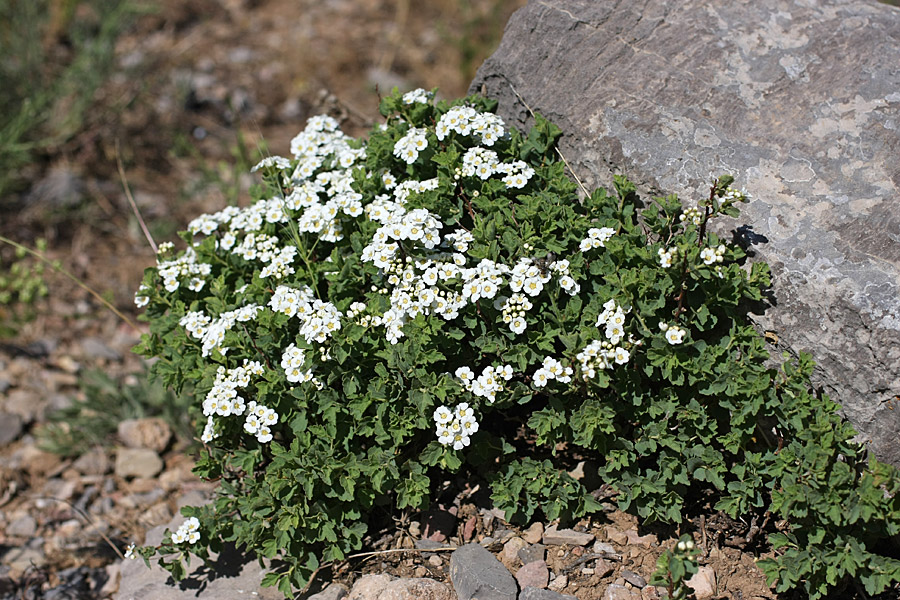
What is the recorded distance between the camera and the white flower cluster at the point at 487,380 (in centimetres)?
297

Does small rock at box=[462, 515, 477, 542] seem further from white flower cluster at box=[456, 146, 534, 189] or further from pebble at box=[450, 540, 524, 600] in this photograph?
white flower cluster at box=[456, 146, 534, 189]

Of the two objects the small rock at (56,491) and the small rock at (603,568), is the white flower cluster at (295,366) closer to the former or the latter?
the small rock at (603,568)

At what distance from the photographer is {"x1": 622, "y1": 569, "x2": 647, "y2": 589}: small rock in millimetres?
3043

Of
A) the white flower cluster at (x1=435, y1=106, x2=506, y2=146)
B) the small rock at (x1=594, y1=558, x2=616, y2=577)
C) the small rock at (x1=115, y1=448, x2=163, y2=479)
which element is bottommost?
the small rock at (x1=594, y1=558, x2=616, y2=577)

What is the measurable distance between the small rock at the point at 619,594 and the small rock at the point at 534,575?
0.22m

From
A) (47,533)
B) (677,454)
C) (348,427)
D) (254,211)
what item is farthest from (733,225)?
(47,533)

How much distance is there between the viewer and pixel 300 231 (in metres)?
3.54

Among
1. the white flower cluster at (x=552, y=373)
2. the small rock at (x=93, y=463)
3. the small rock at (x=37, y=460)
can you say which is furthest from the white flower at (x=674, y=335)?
the small rock at (x=37, y=460)

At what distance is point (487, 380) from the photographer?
2.99 m

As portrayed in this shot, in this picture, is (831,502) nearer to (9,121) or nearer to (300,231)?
(300,231)

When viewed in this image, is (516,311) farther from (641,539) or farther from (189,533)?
(189,533)

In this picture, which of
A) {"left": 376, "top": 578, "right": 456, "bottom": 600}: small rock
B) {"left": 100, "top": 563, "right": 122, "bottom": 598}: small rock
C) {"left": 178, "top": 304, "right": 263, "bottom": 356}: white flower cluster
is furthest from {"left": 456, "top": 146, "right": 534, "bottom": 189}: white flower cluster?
{"left": 100, "top": 563, "right": 122, "bottom": 598}: small rock

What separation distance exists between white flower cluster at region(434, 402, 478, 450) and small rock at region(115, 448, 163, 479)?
7.35ft

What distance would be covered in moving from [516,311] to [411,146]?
0.89 meters
